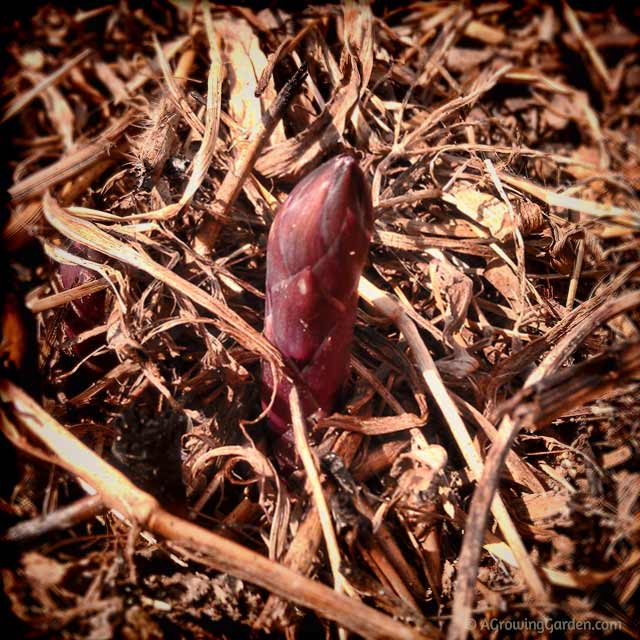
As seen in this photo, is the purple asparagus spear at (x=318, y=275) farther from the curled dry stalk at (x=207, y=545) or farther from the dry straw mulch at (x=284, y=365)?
the curled dry stalk at (x=207, y=545)

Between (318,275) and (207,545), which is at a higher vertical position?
(318,275)

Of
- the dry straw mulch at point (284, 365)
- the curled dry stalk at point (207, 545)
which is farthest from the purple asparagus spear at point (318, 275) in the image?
the curled dry stalk at point (207, 545)

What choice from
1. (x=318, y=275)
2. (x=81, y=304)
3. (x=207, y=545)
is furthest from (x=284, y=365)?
(x=81, y=304)

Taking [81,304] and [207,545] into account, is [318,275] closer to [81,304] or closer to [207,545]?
[207,545]

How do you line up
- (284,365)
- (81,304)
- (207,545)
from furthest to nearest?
(81,304) → (284,365) → (207,545)

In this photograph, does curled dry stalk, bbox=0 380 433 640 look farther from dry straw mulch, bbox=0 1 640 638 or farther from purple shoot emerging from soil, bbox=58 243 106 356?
purple shoot emerging from soil, bbox=58 243 106 356

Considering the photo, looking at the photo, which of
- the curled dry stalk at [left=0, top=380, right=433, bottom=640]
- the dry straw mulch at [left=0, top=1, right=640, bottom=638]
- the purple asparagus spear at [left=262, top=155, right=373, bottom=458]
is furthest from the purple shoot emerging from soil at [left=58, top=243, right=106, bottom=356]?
the purple asparagus spear at [left=262, top=155, right=373, bottom=458]

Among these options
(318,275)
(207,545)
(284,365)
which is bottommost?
(207,545)
